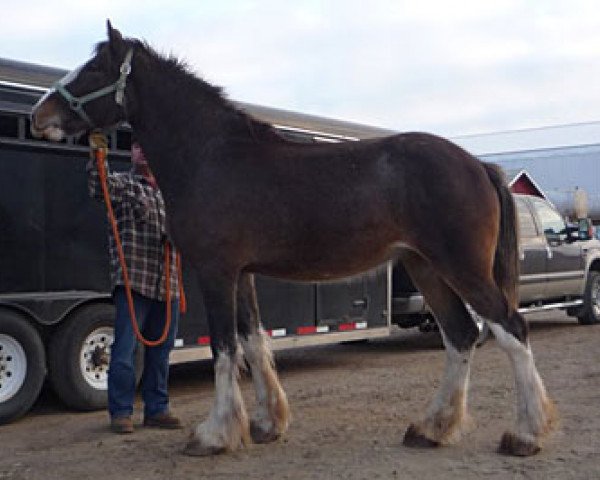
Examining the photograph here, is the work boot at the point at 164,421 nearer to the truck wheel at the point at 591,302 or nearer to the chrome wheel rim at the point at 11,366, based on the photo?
the chrome wheel rim at the point at 11,366

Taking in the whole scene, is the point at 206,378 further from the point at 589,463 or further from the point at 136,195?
the point at 589,463

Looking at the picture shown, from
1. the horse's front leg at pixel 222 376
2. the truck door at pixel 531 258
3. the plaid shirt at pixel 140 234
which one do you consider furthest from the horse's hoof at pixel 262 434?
the truck door at pixel 531 258

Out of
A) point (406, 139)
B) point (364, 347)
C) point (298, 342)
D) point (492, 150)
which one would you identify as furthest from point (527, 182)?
point (492, 150)

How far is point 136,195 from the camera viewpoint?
19.5 feet

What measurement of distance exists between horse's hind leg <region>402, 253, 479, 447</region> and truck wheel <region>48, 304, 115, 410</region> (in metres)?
3.15

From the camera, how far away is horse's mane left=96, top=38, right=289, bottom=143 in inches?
218

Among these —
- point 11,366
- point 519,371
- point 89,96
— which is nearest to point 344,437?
point 519,371

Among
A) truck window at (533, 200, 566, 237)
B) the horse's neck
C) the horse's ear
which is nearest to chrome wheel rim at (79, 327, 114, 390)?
the horse's neck

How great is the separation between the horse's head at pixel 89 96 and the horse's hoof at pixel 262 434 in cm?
238

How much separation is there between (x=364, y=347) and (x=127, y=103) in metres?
7.49

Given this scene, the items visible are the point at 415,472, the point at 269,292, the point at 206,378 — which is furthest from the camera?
the point at 206,378

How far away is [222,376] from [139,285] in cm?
113

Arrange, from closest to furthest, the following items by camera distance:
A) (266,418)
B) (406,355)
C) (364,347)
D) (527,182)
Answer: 1. (266,418)
2. (406,355)
3. (364,347)
4. (527,182)

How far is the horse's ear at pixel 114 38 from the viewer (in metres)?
5.42
